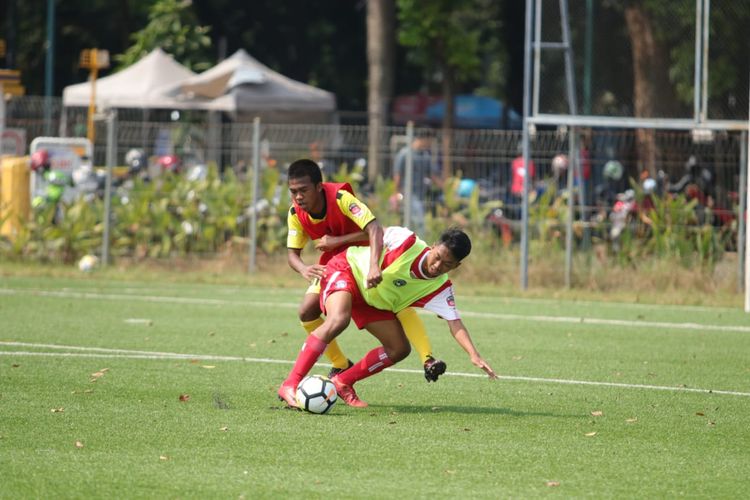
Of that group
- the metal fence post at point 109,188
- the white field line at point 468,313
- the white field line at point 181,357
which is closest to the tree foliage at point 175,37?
the metal fence post at point 109,188

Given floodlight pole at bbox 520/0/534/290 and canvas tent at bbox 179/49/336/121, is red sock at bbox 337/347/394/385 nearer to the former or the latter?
floodlight pole at bbox 520/0/534/290

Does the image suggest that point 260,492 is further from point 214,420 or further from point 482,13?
point 482,13

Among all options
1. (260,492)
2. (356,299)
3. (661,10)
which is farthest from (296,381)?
(661,10)

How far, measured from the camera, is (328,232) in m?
9.73

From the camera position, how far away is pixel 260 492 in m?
6.43

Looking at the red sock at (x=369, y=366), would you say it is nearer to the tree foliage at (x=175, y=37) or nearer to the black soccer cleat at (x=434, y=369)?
the black soccer cleat at (x=434, y=369)

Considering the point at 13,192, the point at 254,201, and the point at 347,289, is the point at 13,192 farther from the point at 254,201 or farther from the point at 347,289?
the point at 347,289

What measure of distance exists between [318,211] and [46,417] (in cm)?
235

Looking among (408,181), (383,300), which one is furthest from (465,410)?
(408,181)

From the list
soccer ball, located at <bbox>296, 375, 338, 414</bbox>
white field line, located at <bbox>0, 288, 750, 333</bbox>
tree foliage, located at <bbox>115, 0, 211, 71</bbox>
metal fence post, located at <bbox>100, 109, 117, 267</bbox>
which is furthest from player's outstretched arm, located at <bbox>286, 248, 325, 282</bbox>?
tree foliage, located at <bbox>115, 0, 211, 71</bbox>

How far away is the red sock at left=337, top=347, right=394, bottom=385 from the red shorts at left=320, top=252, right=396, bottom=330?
0.22 m

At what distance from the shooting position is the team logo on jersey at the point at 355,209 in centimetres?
934

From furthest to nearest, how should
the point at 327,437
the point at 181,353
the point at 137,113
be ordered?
the point at 137,113, the point at 181,353, the point at 327,437

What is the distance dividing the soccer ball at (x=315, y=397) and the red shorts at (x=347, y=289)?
63cm
